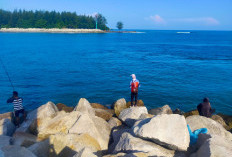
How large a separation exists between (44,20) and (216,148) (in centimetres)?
16820

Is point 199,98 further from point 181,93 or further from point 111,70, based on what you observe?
point 111,70

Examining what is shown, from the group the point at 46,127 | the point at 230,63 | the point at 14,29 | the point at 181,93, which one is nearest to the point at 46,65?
the point at 181,93

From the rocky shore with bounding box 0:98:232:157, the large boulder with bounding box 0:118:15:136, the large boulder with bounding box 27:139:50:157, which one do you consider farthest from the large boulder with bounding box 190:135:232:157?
the large boulder with bounding box 0:118:15:136

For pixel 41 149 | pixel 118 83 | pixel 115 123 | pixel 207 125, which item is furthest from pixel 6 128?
pixel 118 83

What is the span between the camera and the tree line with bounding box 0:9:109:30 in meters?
150

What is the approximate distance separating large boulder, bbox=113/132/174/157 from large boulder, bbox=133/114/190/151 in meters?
0.16

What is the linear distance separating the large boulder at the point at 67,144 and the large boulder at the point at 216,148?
3.41 metres

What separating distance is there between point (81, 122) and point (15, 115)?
457 centimetres

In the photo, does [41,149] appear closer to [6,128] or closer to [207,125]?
[6,128]

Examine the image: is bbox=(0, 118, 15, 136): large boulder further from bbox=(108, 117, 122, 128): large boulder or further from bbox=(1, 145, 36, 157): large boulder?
bbox=(108, 117, 122, 128): large boulder

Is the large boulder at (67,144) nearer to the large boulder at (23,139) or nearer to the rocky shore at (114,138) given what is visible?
the rocky shore at (114,138)

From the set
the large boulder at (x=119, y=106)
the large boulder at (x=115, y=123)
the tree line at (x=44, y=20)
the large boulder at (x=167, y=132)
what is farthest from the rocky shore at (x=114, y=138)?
the tree line at (x=44, y=20)

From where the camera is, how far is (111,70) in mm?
28109

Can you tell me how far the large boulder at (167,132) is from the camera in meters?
6.01
